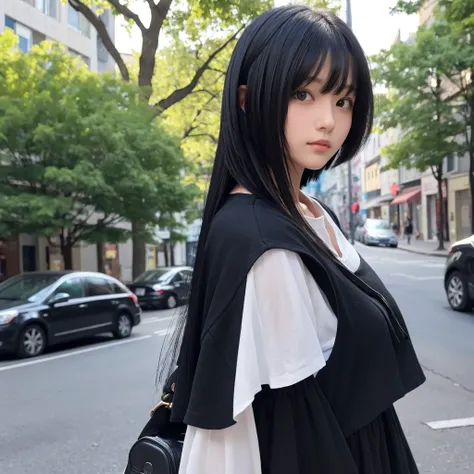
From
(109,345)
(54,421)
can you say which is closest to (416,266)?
(109,345)

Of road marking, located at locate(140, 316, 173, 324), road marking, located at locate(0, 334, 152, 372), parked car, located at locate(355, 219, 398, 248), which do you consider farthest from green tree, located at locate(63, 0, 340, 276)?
parked car, located at locate(355, 219, 398, 248)

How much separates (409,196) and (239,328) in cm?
4878

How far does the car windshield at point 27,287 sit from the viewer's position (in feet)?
34.5

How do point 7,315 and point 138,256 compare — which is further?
A: point 138,256

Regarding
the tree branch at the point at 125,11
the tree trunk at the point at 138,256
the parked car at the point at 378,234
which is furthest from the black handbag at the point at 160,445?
the parked car at the point at 378,234

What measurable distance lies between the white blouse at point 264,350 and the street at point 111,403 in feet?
11.3

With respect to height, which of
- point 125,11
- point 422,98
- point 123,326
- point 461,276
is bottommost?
point 123,326

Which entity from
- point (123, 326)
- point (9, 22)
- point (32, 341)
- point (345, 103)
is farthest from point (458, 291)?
point (9, 22)

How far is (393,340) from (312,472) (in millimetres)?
376

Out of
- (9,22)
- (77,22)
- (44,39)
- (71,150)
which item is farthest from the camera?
(77,22)

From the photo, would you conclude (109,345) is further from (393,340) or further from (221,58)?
(221,58)

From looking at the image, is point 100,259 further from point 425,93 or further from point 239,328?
point 239,328

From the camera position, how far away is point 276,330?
3.88 feet

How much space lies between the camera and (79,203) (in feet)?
56.4
